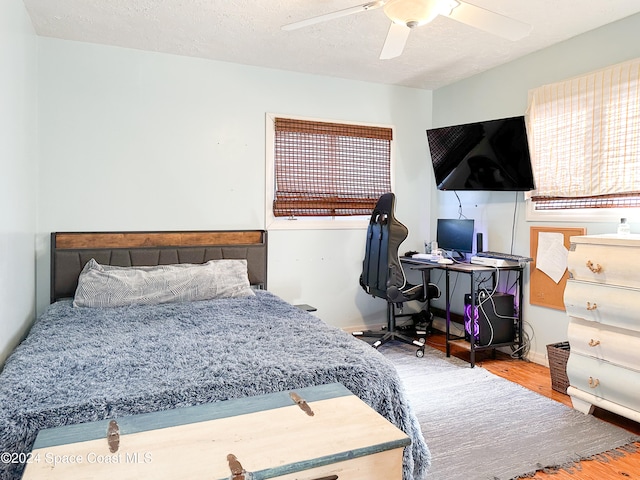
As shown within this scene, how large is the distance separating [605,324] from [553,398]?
2.23 feet

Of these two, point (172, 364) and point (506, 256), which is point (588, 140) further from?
point (172, 364)

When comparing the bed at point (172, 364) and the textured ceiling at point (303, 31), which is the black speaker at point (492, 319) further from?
the textured ceiling at point (303, 31)

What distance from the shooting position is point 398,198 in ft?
15.7

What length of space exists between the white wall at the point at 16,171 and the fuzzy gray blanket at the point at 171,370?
0.80ft

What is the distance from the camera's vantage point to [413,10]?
2143 mm

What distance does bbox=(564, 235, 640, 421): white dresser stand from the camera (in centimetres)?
251

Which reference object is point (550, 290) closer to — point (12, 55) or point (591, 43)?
point (591, 43)

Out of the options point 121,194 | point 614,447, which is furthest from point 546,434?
point 121,194

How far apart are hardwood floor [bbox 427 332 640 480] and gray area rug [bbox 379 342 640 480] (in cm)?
6

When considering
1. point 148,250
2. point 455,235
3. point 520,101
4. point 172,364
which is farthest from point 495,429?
point 148,250

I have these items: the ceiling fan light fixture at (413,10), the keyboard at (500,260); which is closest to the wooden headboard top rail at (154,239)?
the keyboard at (500,260)

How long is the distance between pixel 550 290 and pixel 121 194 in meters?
3.41

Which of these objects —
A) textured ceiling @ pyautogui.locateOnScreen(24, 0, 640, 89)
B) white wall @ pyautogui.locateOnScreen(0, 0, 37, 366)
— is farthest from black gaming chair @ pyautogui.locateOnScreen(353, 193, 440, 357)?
white wall @ pyautogui.locateOnScreen(0, 0, 37, 366)

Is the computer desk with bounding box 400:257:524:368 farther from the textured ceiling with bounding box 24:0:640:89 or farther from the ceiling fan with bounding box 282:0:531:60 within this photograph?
the ceiling fan with bounding box 282:0:531:60
